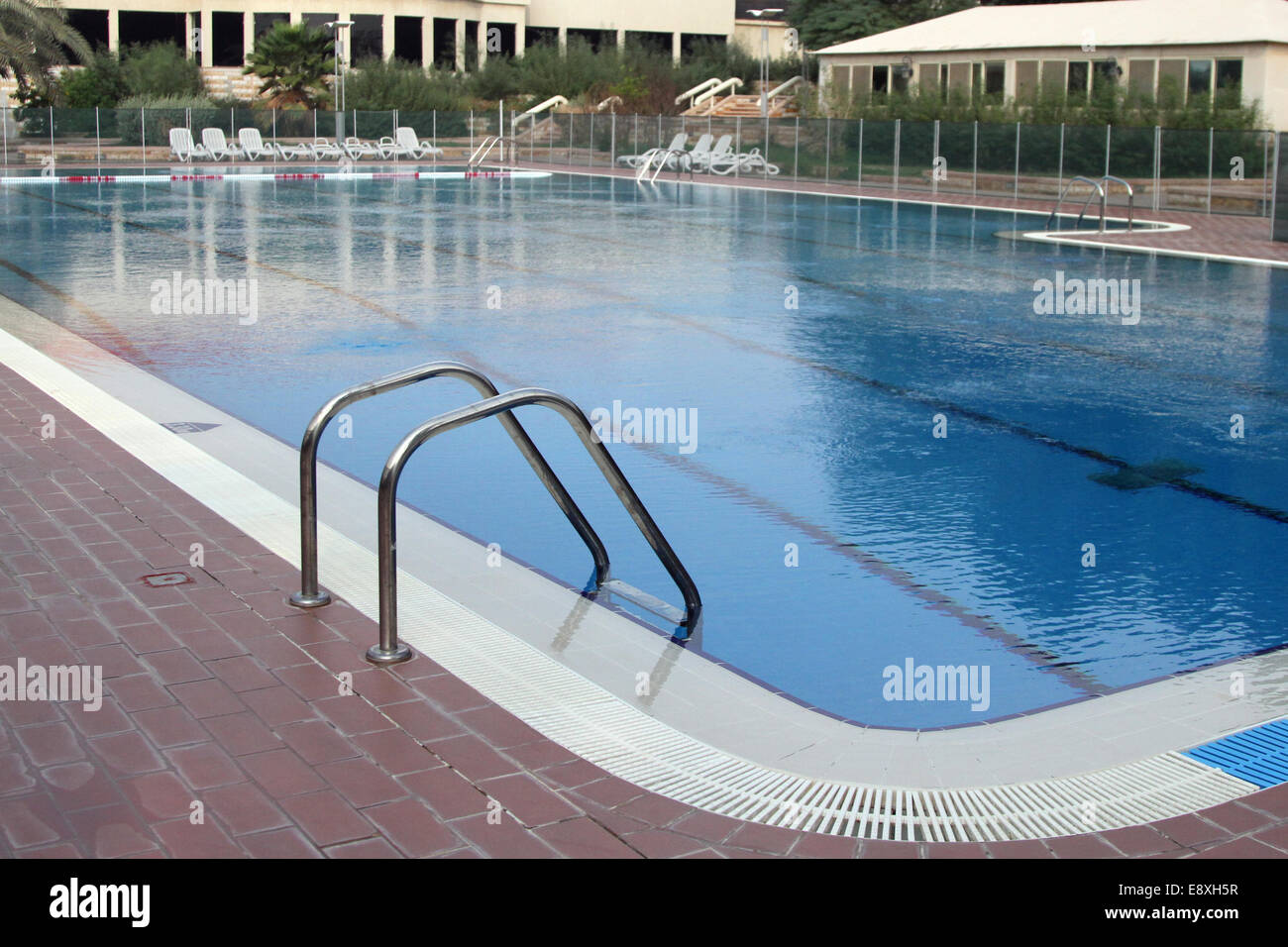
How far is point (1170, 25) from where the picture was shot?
107 feet

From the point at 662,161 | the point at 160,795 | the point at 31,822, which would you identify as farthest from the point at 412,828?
the point at 662,161

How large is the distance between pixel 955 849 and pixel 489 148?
39.9 meters

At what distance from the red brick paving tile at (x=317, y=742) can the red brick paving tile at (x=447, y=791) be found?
254 millimetres

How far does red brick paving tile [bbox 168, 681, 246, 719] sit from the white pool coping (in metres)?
0.71

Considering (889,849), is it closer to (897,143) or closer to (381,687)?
(381,687)

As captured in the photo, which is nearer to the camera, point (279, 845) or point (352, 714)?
point (279, 845)

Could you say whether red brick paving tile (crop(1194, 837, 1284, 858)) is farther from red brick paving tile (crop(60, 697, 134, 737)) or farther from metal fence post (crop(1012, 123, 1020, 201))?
metal fence post (crop(1012, 123, 1020, 201))

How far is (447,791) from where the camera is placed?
3879mm

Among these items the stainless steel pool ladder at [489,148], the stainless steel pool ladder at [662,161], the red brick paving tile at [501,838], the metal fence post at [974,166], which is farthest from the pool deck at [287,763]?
the stainless steel pool ladder at [489,148]

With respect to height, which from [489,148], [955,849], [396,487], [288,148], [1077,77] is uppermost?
[1077,77]
